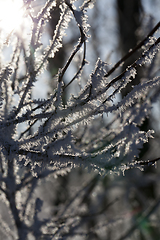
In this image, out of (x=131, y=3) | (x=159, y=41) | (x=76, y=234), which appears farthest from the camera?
(x=131, y=3)

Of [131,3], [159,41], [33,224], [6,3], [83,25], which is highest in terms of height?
[131,3]

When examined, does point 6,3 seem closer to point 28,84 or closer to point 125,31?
point 28,84

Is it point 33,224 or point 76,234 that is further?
point 76,234

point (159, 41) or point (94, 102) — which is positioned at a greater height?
point (159, 41)

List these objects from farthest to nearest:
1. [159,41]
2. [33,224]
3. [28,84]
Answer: [33,224] < [28,84] < [159,41]

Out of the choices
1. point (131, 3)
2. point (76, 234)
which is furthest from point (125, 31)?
point (76, 234)

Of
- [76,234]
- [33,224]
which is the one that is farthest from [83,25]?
[76,234]
